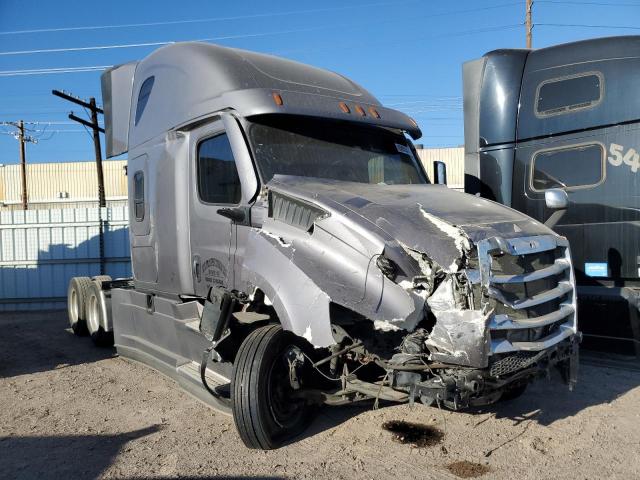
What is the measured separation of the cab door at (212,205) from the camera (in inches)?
198

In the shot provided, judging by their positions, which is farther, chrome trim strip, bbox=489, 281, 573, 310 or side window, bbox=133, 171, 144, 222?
side window, bbox=133, 171, 144, 222

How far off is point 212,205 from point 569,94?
4.68 m

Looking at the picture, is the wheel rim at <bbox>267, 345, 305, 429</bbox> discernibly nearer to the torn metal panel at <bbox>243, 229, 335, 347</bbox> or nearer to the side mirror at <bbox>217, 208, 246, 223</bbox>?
the torn metal panel at <bbox>243, 229, 335, 347</bbox>

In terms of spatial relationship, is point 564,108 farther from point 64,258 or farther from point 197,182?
point 64,258

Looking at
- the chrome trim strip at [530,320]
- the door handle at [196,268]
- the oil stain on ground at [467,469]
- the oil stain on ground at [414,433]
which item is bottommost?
the oil stain on ground at [414,433]

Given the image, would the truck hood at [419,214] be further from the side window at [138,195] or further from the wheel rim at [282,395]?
the side window at [138,195]

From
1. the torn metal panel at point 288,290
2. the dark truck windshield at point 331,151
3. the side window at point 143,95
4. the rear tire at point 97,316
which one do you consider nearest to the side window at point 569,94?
the dark truck windshield at point 331,151

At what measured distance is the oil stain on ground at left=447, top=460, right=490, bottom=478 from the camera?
409 centimetres

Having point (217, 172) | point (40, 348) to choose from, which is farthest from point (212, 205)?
point (40, 348)

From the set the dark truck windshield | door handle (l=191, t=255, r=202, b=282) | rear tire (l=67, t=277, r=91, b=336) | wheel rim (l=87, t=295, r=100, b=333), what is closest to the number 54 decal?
the dark truck windshield

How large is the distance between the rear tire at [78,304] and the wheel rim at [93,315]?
304 millimetres

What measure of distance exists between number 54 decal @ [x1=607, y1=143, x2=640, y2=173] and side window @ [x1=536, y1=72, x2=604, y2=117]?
0.61 metres

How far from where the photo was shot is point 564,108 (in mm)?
7039

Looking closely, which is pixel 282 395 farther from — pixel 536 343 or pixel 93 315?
pixel 93 315
